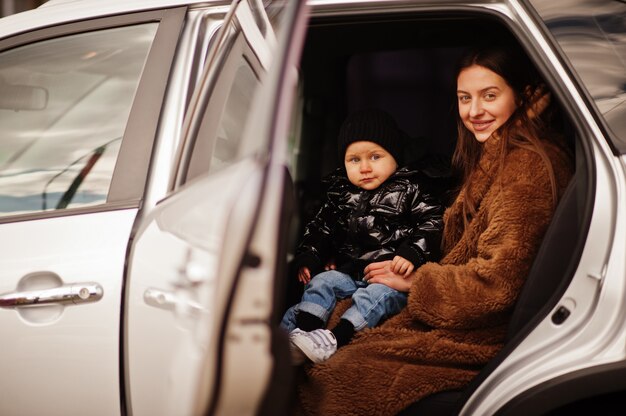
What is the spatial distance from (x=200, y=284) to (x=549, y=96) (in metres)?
1.34

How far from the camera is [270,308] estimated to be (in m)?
1.16

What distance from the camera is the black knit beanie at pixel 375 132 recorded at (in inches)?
103

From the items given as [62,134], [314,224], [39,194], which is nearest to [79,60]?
[62,134]

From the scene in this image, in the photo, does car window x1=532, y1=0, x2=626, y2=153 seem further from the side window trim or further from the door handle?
the door handle

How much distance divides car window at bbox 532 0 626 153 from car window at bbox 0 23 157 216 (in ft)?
3.60

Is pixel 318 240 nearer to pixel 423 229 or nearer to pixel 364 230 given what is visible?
pixel 364 230

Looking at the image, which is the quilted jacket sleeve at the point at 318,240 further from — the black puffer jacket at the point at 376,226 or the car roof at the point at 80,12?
the car roof at the point at 80,12

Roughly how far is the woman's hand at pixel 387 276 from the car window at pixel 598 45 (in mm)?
827

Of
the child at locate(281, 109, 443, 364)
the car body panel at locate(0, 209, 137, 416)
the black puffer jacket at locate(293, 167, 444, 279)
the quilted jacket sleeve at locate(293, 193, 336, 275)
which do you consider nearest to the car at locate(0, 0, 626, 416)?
the car body panel at locate(0, 209, 137, 416)

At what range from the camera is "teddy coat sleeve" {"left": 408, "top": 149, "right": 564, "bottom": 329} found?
74.9 inches

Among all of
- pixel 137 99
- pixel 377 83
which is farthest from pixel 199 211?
pixel 377 83

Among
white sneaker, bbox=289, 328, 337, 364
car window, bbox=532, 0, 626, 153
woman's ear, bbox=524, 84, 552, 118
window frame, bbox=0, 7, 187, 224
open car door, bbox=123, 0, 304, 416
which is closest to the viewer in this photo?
open car door, bbox=123, 0, 304, 416

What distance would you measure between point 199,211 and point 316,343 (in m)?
0.85

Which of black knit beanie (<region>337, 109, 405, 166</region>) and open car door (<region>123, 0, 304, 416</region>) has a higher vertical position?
black knit beanie (<region>337, 109, 405, 166</region>)
